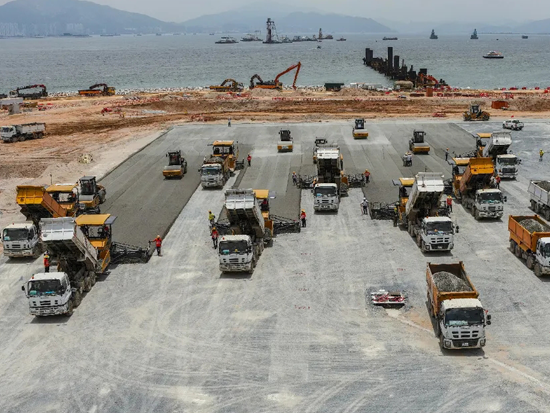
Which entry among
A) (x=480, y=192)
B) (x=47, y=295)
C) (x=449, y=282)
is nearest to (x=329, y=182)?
(x=480, y=192)

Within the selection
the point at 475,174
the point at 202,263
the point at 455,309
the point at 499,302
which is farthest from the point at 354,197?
the point at 455,309

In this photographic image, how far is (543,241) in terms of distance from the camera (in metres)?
31.2

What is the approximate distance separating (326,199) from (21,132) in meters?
53.3

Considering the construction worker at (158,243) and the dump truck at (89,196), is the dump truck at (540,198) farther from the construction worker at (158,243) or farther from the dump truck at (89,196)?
the dump truck at (89,196)

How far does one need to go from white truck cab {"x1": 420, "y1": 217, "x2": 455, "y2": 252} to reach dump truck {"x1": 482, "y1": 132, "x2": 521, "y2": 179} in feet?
65.8

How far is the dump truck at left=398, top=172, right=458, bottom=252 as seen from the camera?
1394 inches

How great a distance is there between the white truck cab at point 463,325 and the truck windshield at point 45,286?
17842 mm

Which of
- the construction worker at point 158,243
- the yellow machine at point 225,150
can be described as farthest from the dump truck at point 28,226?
the yellow machine at point 225,150

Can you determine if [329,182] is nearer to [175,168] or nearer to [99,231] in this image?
[175,168]

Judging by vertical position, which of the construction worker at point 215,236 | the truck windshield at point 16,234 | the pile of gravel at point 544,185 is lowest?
the construction worker at point 215,236

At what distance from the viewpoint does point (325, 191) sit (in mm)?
44906

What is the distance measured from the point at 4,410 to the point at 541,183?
124 ft

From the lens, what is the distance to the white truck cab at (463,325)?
23953mm

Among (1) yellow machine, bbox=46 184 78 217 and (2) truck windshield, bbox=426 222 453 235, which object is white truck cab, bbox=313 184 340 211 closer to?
(2) truck windshield, bbox=426 222 453 235
